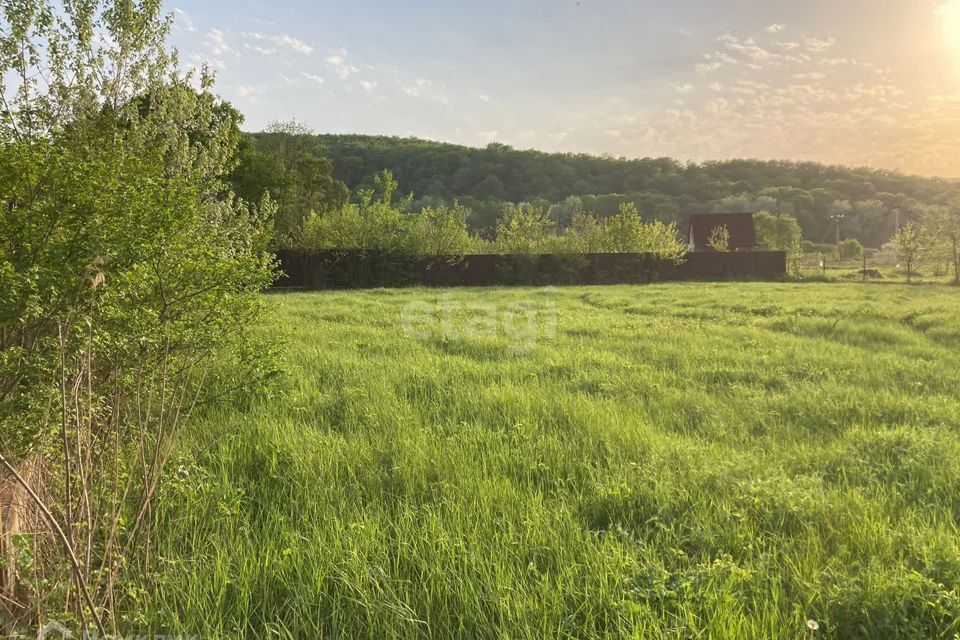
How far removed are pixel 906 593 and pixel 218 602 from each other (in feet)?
8.46

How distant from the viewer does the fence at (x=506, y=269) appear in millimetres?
20516

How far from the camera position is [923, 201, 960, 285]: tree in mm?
21258

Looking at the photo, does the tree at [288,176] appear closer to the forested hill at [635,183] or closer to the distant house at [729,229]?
the forested hill at [635,183]

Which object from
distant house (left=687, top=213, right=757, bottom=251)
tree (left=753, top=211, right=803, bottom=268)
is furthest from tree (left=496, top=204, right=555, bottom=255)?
tree (left=753, top=211, right=803, bottom=268)

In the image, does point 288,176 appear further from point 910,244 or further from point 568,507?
point 910,244

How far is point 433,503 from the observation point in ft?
8.41

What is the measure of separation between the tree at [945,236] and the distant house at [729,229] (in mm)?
13274

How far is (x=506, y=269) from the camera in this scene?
76.1 ft

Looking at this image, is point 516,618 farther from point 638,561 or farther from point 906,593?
point 906,593

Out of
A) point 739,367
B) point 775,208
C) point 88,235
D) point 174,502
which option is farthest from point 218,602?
point 775,208

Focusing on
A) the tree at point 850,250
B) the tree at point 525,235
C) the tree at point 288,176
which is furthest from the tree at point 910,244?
the tree at point 850,250

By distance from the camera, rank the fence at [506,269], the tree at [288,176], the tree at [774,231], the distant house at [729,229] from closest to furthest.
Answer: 1. the fence at [506,269]
2. the tree at [288,176]
3. the distant house at [729,229]
4. the tree at [774,231]

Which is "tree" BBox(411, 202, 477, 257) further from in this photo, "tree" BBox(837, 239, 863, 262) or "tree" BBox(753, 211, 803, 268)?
"tree" BBox(837, 239, 863, 262)

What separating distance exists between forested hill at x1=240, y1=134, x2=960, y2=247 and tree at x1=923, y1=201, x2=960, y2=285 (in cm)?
2264
